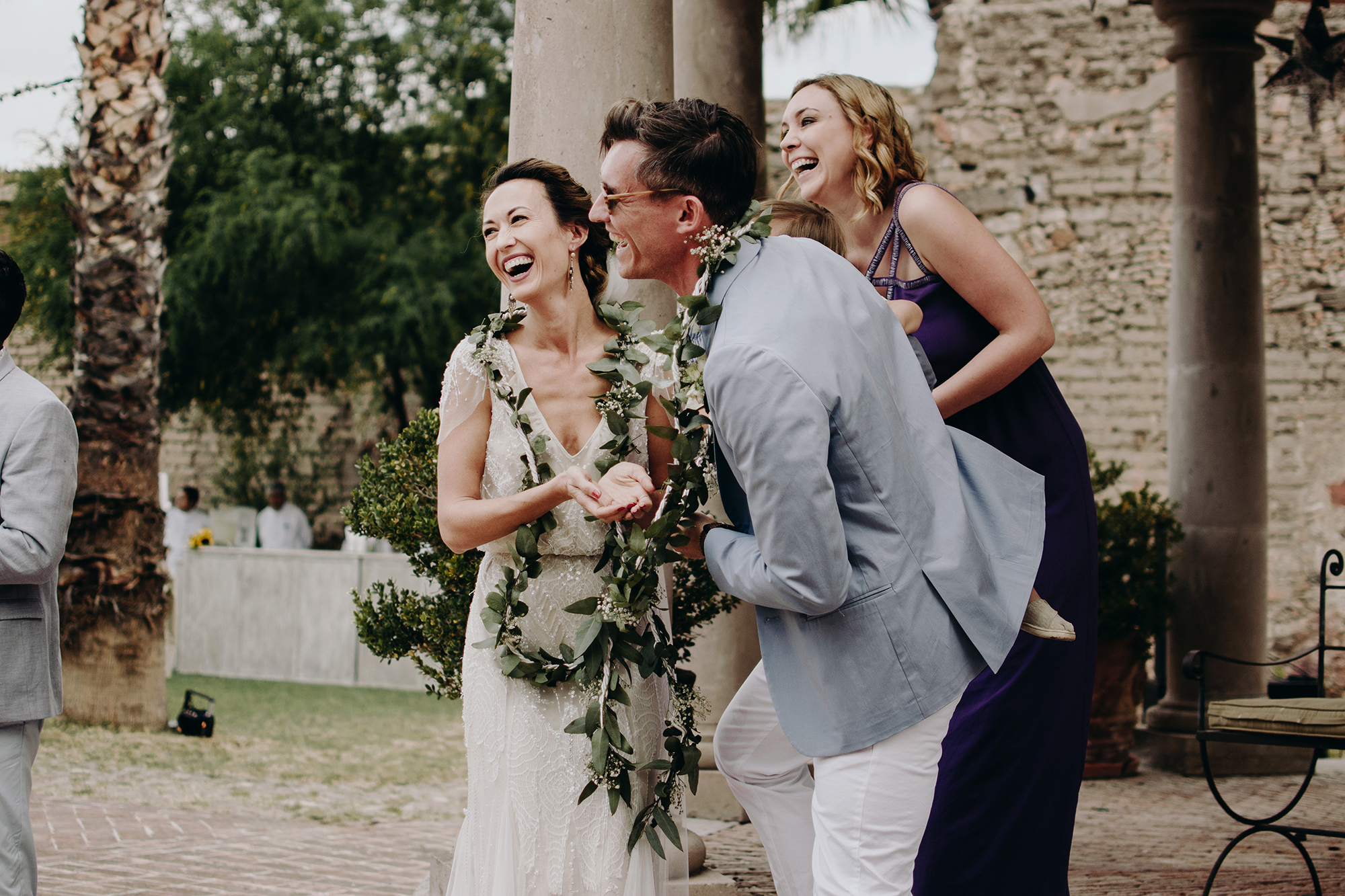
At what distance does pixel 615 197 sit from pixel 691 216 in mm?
149

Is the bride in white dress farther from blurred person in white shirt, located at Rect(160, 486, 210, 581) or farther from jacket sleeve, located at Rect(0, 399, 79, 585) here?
blurred person in white shirt, located at Rect(160, 486, 210, 581)

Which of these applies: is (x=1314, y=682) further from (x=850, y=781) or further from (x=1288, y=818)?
(x=850, y=781)

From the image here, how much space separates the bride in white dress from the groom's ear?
1.53ft

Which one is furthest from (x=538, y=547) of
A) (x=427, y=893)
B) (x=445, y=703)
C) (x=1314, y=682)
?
(x=445, y=703)

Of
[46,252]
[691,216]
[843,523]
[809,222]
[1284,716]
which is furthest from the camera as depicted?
[46,252]

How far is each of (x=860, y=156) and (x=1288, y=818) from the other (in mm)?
4677

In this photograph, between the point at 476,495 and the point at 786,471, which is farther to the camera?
the point at 476,495

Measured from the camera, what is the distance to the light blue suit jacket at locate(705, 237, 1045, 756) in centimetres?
194

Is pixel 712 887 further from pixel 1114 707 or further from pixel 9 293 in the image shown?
pixel 1114 707

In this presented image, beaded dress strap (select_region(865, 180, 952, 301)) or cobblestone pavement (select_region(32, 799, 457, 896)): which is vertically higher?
beaded dress strap (select_region(865, 180, 952, 301))

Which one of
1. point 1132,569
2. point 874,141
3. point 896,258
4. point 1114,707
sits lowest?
point 1114,707

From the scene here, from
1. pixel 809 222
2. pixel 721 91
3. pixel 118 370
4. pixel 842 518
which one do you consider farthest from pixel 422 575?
pixel 118 370

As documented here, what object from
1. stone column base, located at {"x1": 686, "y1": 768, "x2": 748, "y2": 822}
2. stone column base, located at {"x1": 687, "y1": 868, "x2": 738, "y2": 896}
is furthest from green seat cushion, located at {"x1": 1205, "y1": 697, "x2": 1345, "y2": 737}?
stone column base, located at {"x1": 686, "y1": 768, "x2": 748, "y2": 822}

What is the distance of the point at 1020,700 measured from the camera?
2.72 meters
